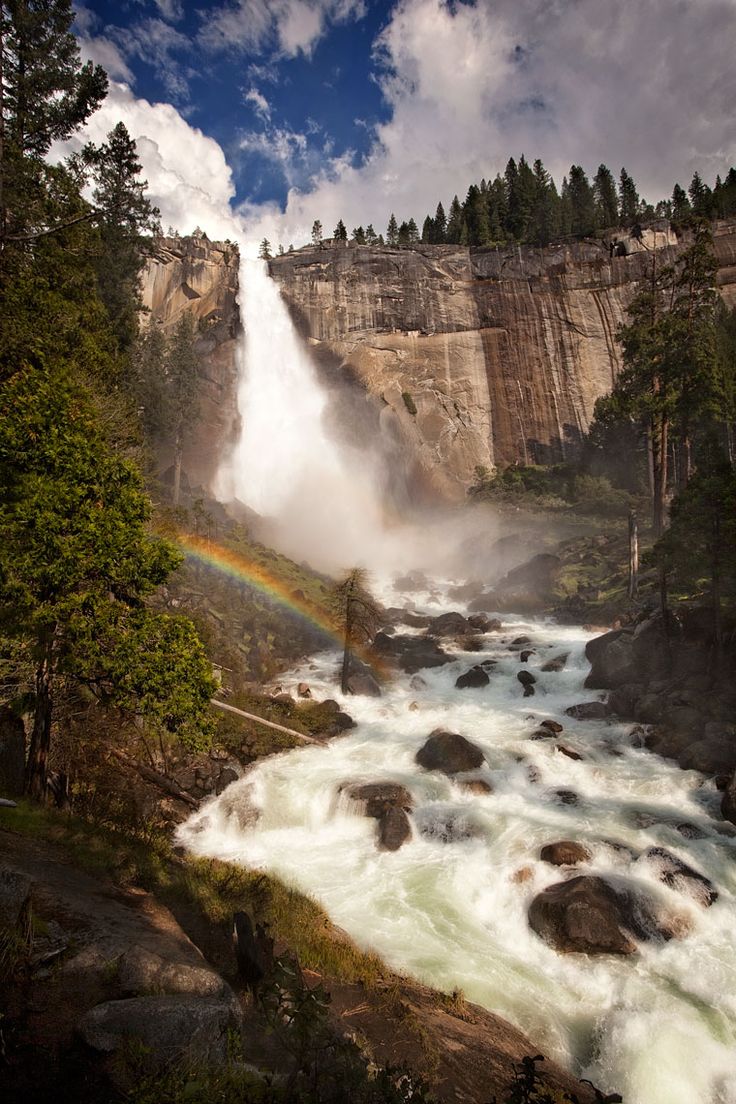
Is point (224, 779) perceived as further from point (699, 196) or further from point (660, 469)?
point (699, 196)

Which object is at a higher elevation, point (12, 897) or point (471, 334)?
point (471, 334)

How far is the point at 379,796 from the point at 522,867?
518 cm

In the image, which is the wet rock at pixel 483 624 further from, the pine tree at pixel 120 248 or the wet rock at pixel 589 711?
the pine tree at pixel 120 248

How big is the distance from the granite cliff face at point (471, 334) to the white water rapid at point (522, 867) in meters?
56.0

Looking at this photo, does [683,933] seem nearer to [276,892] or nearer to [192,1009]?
[276,892]

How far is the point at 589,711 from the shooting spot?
23297 millimetres

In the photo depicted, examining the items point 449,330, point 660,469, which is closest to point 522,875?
point 660,469

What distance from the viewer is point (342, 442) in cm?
7406

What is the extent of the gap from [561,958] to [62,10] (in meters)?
30.2

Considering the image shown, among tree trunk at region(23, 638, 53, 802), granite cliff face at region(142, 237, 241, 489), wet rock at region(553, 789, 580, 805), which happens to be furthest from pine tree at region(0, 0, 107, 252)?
granite cliff face at region(142, 237, 241, 489)

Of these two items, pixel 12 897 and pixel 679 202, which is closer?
pixel 12 897

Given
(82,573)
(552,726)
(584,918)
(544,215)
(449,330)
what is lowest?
(552,726)

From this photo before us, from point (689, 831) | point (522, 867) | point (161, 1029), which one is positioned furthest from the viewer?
point (689, 831)

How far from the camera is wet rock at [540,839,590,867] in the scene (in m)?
13.8
